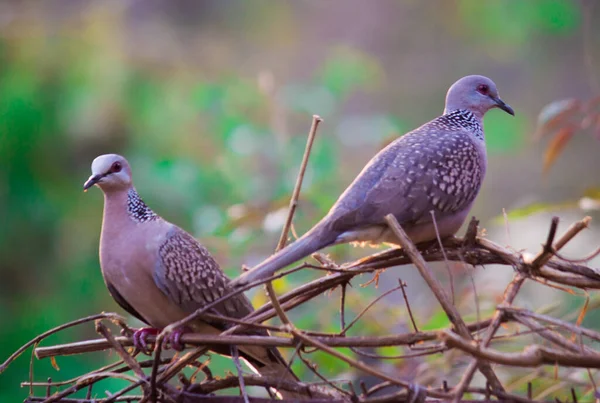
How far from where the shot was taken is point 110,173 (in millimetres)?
1521

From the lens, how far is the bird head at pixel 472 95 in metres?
1.86

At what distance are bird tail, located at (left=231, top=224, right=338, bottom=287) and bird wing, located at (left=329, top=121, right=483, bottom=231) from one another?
50 millimetres

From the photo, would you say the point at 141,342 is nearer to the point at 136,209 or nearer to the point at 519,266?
the point at 136,209

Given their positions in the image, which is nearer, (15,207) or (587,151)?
(15,207)

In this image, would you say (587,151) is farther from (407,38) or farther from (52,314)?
(52,314)

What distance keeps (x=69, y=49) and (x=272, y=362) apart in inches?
115

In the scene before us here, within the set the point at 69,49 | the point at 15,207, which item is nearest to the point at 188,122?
the point at 69,49

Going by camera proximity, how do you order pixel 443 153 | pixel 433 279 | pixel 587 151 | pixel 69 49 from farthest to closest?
pixel 587 151 < pixel 69 49 < pixel 443 153 < pixel 433 279

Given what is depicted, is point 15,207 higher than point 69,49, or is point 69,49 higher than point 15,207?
point 69,49

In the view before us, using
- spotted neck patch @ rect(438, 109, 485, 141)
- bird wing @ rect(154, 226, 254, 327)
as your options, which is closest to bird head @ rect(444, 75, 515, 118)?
spotted neck patch @ rect(438, 109, 485, 141)

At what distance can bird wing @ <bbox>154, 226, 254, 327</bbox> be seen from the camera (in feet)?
4.94

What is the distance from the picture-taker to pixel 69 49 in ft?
12.8

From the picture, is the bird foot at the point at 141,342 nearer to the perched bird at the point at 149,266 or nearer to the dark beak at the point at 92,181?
the perched bird at the point at 149,266

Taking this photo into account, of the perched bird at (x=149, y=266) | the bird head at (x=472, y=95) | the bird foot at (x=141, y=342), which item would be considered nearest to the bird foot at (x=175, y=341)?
the bird foot at (x=141, y=342)
